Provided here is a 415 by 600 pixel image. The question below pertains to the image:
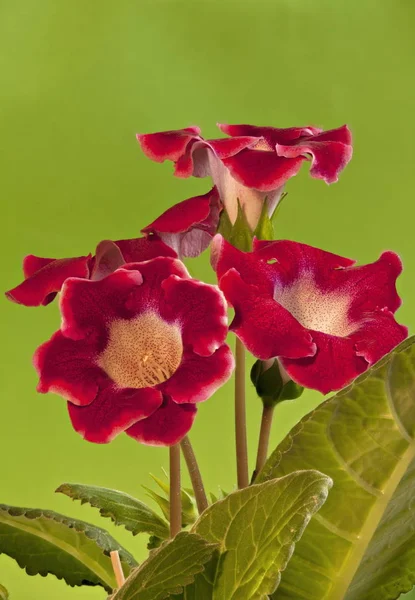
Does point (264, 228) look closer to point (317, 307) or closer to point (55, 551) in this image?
point (317, 307)

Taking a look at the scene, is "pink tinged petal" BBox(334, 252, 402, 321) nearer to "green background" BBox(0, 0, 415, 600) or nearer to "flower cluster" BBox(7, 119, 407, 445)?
"flower cluster" BBox(7, 119, 407, 445)

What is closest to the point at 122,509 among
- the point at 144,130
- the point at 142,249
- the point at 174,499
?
the point at 174,499

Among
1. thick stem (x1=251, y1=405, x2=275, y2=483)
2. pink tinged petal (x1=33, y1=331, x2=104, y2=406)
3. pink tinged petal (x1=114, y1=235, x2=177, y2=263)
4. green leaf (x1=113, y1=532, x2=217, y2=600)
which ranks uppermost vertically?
pink tinged petal (x1=114, y1=235, x2=177, y2=263)

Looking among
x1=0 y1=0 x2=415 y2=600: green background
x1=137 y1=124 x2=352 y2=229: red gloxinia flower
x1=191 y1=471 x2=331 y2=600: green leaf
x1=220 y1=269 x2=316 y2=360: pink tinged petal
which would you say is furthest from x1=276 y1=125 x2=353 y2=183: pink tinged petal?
x1=0 y1=0 x2=415 y2=600: green background

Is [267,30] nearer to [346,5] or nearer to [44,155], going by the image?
[346,5]

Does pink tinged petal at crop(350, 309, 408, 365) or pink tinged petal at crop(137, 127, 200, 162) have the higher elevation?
pink tinged petal at crop(137, 127, 200, 162)

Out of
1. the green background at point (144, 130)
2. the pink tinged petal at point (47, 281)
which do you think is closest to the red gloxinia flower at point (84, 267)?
the pink tinged petal at point (47, 281)
